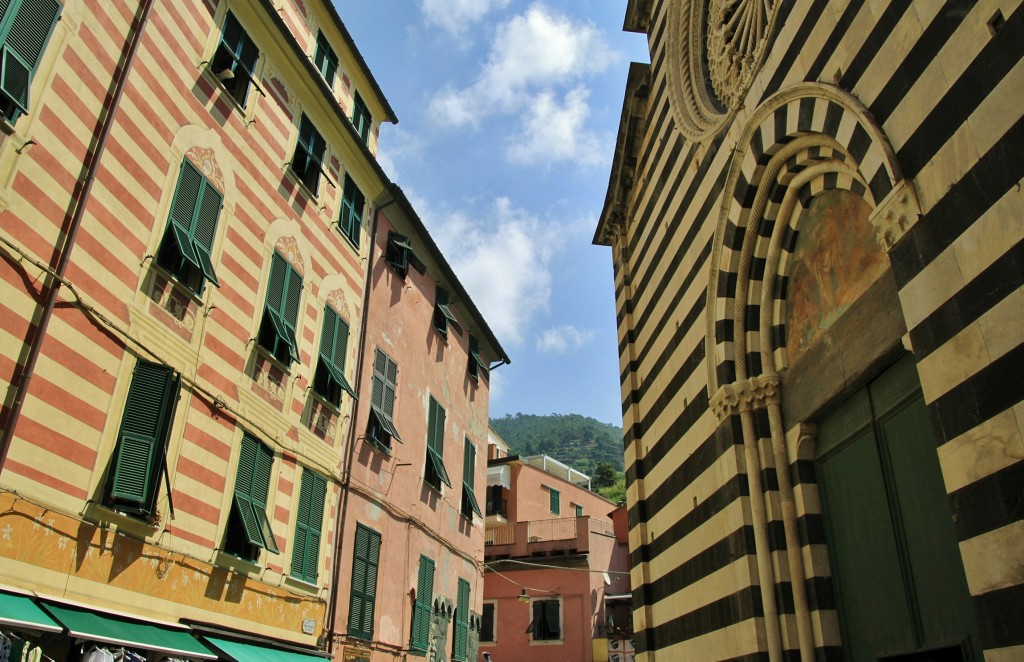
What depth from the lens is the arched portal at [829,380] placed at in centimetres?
605

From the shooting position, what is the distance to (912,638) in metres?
6.19

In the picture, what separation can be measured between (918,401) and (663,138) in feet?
22.3

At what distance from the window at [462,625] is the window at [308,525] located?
619 cm

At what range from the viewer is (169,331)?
967 cm

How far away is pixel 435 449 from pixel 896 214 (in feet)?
43.8

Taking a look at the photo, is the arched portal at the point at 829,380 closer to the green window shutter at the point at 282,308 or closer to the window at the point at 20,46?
the green window shutter at the point at 282,308

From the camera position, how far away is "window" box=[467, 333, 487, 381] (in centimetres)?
2100

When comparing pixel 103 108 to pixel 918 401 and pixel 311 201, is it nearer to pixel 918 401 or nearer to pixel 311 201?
pixel 311 201

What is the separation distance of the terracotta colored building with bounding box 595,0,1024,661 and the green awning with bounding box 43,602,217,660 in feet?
18.8

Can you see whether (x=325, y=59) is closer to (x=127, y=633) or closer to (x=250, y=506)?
(x=250, y=506)

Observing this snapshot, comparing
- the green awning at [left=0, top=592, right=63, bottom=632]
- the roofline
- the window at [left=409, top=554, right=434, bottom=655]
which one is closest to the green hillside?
the roofline

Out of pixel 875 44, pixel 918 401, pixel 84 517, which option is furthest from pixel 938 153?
pixel 84 517

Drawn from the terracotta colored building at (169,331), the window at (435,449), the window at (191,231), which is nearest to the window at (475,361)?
the window at (435,449)

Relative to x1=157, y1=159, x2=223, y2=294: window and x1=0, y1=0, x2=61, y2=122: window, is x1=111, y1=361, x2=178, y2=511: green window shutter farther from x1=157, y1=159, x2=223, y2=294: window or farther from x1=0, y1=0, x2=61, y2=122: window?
x1=0, y1=0, x2=61, y2=122: window
